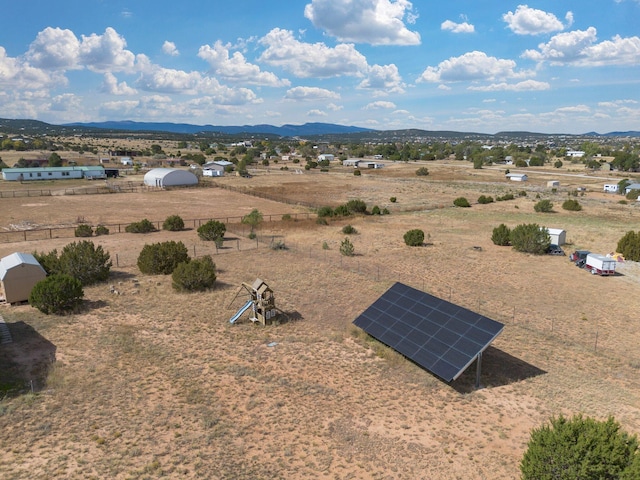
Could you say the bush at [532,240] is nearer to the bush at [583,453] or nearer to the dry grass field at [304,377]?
the dry grass field at [304,377]

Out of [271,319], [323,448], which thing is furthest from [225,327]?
[323,448]

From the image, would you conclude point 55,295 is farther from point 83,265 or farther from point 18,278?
point 83,265

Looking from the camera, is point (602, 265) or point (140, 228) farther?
point (140, 228)

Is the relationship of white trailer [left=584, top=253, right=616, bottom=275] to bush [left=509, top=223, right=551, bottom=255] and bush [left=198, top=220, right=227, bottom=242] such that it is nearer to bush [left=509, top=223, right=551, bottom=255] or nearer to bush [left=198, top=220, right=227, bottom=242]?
bush [left=509, top=223, right=551, bottom=255]

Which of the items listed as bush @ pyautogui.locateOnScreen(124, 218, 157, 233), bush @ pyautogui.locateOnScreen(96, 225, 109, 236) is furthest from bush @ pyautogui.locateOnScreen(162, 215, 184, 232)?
bush @ pyautogui.locateOnScreen(96, 225, 109, 236)

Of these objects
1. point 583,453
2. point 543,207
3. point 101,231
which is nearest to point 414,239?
point 101,231

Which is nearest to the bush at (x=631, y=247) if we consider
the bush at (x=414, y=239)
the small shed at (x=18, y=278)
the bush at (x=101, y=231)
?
the bush at (x=414, y=239)
